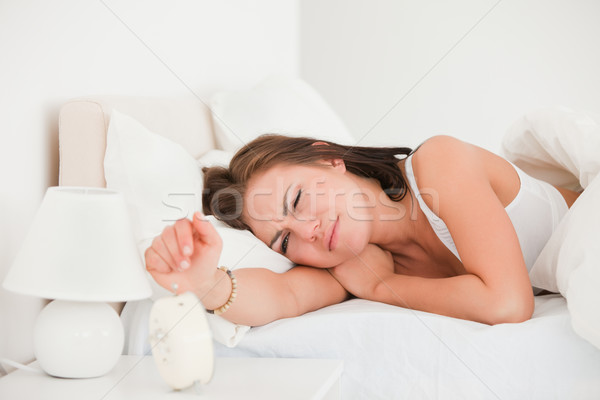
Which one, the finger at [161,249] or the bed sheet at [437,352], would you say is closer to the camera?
the finger at [161,249]

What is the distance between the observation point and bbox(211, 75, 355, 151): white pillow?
175 cm

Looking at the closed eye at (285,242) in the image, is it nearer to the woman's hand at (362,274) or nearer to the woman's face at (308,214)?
the woman's face at (308,214)

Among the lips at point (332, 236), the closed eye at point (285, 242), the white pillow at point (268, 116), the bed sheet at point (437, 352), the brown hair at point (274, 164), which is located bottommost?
the bed sheet at point (437, 352)

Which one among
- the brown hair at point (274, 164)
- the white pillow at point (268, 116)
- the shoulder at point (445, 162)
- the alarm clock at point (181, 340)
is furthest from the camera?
the white pillow at point (268, 116)

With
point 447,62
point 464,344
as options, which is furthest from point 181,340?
point 447,62

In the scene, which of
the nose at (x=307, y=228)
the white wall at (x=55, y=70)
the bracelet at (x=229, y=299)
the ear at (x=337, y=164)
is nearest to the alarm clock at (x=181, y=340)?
the bracelet at (x=229, y=299)

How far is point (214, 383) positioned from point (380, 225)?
2.28 ft

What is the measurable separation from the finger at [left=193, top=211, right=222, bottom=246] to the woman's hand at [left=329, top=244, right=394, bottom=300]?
53cm

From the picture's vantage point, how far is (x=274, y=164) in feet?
4.53

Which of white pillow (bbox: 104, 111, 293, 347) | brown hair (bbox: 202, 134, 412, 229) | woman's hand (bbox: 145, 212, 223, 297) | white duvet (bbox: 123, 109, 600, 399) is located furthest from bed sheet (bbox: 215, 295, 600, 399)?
brown hair (bbox: 202, 134, 412, 229)

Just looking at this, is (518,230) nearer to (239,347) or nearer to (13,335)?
(239,347)

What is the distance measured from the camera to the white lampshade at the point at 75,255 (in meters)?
0.84

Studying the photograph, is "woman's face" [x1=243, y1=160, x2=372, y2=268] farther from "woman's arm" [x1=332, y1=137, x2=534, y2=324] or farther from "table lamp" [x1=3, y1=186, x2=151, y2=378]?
"table lamp" [x1=3, y1=186, x2=151, y2=378]

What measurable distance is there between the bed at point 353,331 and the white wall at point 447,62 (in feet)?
6.77
